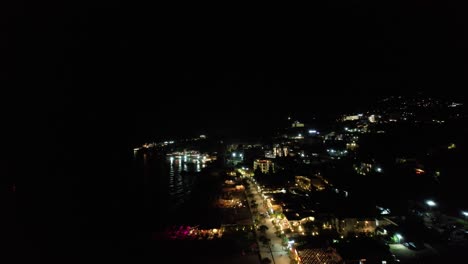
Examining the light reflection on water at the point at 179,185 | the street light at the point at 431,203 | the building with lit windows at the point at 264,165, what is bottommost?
the light reflection on water at the point at 179,185

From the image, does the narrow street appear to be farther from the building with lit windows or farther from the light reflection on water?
the building with lit windows

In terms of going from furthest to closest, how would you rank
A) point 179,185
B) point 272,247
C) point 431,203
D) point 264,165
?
point 179,185 → point 264,165 → point 431,203 → point 272,247

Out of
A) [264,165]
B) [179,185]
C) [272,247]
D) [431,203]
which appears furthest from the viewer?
[179,185]

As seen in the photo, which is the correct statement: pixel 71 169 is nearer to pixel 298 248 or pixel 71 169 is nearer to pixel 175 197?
pixel 175 197

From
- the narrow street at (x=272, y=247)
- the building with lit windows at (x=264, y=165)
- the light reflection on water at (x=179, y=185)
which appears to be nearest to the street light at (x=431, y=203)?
the narrow street at (x=272, y=247)

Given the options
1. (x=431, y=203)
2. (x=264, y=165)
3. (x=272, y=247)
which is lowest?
(x=272, y=247)

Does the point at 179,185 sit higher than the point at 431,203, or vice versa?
the point at 431,203

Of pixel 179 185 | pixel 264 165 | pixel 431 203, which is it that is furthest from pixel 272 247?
pixel 179 185

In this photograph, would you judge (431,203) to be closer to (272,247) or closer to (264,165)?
(272,247)

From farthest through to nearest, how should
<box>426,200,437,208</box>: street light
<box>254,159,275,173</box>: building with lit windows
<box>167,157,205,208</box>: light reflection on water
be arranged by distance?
<box>254,159,275,173</box>: building with lit windows
<box>167,157,205,208</box>: light reflection on water
<box>426,200,437,208</box>: street light

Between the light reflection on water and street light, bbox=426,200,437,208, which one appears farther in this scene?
the light reflection on water

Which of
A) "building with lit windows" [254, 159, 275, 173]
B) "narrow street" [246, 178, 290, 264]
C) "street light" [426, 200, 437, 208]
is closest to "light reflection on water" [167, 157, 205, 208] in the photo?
"building with lit windows" [254, 159, 275, 173]

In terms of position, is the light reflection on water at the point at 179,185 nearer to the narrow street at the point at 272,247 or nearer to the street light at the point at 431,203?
the narrow street at the point at 272,247
